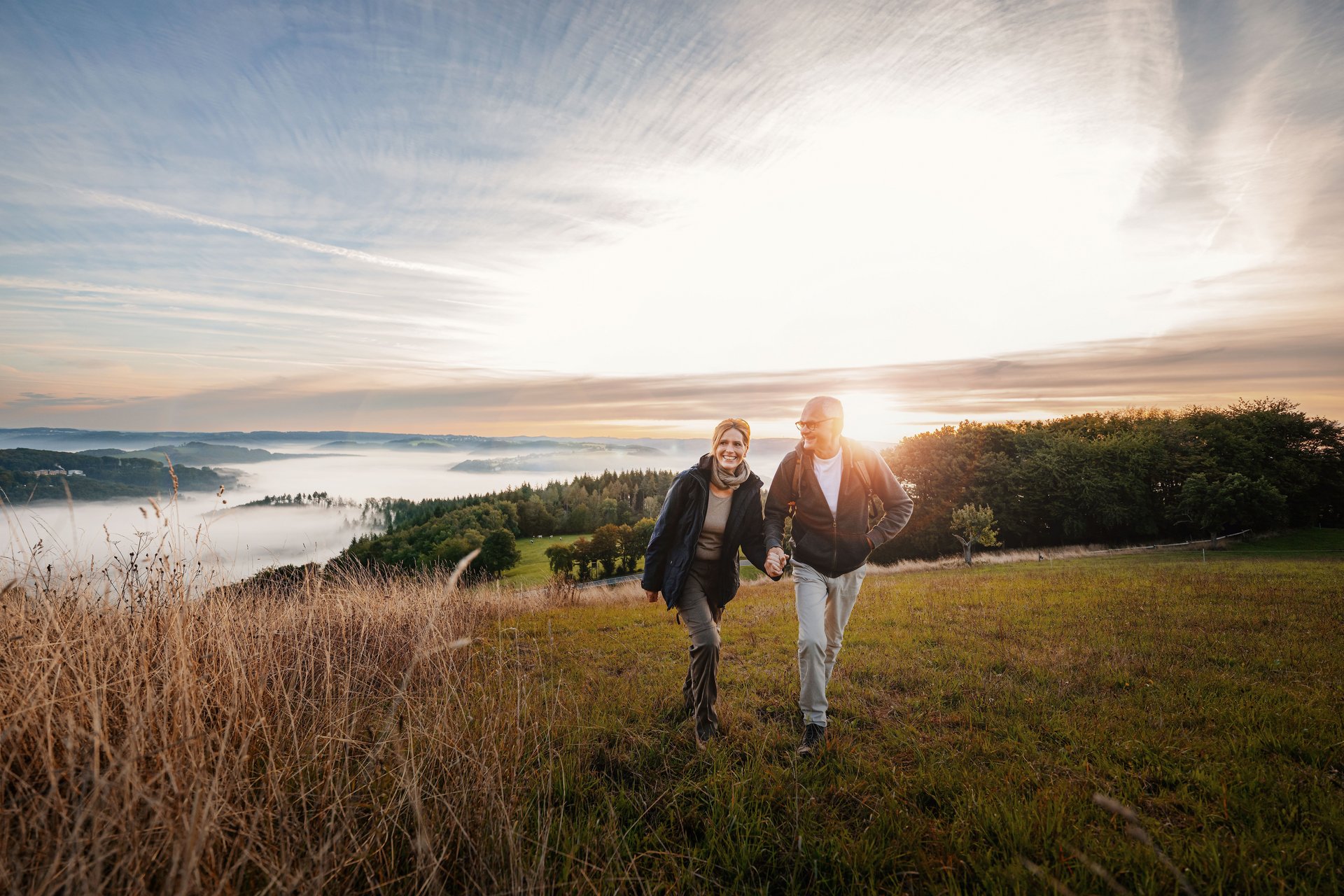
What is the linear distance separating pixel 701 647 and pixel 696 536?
0.91 metres

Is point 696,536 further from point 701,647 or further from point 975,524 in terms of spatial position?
point 975,524

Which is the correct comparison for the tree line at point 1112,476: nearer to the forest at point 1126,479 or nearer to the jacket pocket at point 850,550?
the forest at point 1126,479

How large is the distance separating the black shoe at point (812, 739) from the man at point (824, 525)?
12 millimetres

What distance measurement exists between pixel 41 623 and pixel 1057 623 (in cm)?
1157

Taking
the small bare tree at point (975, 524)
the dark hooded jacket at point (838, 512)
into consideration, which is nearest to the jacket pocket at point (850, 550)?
the dark hooded jacket at point (838, 512)

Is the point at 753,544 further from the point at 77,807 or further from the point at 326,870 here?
the point at 77,807

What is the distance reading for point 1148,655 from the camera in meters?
6.87

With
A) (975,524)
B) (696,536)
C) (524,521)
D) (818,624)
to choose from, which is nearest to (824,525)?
(818,624)

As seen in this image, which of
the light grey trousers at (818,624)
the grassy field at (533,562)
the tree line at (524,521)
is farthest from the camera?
the tree line at (524,521)

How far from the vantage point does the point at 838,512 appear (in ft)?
16.0

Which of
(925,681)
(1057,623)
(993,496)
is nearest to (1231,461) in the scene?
(993,496)

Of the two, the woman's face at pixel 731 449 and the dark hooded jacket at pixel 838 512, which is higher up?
the woman's face at pixel 731 449

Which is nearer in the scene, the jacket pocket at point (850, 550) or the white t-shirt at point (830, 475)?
the jacket pocket at point (850, 550)

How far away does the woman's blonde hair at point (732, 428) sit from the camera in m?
4.88
